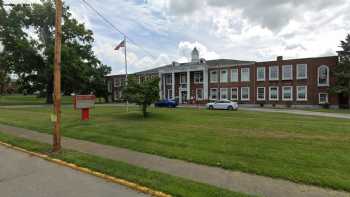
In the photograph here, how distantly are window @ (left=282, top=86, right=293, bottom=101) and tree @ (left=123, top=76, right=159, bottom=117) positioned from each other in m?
28.4

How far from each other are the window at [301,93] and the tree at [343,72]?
410cm

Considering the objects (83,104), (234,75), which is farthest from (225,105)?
(83,104)

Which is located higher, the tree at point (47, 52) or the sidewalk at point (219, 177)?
the tree at point (47, 52)

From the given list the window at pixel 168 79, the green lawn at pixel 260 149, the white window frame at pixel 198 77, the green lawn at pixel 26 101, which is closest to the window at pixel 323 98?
the white window frame at pixel 198 77

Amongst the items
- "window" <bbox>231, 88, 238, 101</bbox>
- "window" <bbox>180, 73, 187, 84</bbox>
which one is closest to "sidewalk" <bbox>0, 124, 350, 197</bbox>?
"window" <bbox>231, 88, 238, 101</bbox>

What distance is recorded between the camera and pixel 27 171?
6719 mm

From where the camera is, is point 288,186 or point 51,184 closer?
point 288,186

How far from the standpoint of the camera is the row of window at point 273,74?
3694 centimetres

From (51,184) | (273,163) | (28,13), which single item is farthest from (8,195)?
(28,13)

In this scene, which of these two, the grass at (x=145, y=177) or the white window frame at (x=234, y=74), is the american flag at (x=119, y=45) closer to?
the grass at (x=145, y=177)

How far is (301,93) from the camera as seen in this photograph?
38.7 m

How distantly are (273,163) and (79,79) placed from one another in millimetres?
48616

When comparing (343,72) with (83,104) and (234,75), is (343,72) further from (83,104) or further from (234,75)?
(83,104)

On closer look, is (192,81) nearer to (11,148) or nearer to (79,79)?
(79,79)
